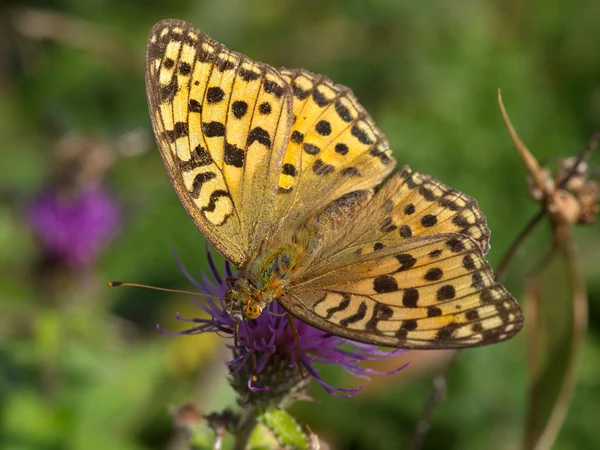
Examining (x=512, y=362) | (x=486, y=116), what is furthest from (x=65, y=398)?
(x=486, y=116)

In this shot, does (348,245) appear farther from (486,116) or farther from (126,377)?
(486,116)

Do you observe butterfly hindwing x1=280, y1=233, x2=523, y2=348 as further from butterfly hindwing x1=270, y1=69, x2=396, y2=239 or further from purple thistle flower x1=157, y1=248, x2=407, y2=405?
butterfly hindwing x1=270, y1=69, x2=396, y2=239

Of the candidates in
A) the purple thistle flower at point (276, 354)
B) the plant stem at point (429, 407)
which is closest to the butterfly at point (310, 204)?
the purple thistle flower at point (276, 354)

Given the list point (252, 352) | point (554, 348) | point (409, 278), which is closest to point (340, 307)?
point (409, 278)

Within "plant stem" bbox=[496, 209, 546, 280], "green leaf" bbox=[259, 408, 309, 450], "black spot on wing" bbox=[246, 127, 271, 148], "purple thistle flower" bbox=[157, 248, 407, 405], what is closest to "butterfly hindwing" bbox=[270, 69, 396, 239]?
"black spot on wing" bbox=[246, 127, 271, 148]

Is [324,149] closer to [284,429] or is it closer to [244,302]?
[244,302]
